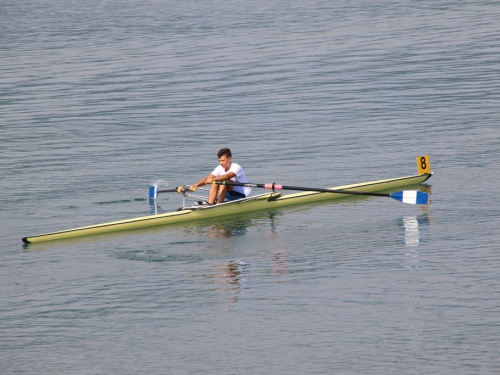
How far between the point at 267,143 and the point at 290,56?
17.0 meters

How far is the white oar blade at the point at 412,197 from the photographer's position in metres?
19.7

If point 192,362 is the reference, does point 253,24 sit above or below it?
above

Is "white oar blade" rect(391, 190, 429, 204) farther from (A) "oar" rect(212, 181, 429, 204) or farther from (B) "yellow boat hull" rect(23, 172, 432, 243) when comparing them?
(B) "yellow boat hull" rect(23, 172, 432, 243)

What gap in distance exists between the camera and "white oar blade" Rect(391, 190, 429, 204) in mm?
19688

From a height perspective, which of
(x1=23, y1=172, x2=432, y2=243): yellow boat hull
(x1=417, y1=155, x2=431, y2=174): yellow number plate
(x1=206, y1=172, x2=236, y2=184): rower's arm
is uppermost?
(x1=417, y1=155, x2=431, y2=174): yellow number plate

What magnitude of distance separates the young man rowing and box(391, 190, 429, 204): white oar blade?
3.48m

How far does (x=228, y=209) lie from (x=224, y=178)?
748 millimetres

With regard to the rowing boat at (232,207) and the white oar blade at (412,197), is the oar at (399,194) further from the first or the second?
the rowing boat at (232,207)

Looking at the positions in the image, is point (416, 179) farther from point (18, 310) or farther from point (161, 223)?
point (18, 310)

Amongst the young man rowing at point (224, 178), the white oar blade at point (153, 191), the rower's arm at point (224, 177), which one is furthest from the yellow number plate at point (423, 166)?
the white oar blade at point (153, 191)

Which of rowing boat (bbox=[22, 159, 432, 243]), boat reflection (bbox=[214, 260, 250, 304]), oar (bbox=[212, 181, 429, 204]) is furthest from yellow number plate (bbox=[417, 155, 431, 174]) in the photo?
boat reflection (bbox=[214, 260, 250, 304])

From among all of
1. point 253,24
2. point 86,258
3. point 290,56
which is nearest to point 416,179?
point 86,258

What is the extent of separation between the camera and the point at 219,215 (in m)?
19.9

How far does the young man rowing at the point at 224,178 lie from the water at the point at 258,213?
91cm
